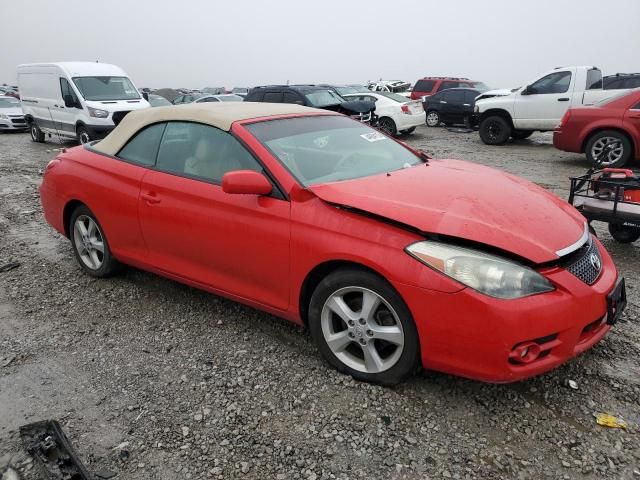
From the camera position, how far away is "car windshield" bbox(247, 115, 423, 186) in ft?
10.4

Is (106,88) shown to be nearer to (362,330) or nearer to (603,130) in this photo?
(603,130)

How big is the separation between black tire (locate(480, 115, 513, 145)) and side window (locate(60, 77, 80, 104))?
407 inches

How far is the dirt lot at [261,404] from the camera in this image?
231 centimetres

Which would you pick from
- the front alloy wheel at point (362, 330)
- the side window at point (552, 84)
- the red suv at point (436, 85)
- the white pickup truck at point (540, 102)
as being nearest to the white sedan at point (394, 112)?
the white pickup truck at point (540, 102)

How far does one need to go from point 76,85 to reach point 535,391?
13.2 meters

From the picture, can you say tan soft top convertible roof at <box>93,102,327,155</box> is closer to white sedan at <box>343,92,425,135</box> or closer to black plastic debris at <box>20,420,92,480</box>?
black plastic debris at <box>20,420,92,480</box>

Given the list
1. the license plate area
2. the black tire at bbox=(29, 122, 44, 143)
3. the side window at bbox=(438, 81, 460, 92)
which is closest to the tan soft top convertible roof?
the license plate area

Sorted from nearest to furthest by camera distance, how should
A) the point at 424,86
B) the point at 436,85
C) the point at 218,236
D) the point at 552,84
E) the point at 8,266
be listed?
the point at 218,236
the point at 8,266
the point at 552,84
the point at 436,85
the point at 424,86

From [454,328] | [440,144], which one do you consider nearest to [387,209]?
[454,328]

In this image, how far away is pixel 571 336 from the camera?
→ 8.06ft

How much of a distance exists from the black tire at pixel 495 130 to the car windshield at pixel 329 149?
395 inches

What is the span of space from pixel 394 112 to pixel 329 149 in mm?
11497

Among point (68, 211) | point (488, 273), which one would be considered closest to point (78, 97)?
point (68, 211)

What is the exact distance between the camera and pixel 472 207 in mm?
2721
